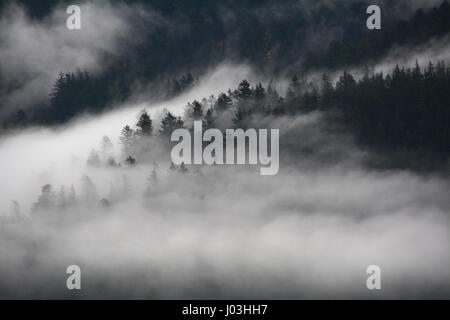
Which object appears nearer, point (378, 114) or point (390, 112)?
point (390, 112)

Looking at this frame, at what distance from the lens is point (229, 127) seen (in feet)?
656

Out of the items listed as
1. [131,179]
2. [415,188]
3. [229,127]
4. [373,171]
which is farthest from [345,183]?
[131,179]

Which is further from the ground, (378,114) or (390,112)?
(390,112)

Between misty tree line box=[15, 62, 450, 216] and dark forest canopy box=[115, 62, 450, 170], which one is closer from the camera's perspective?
dark forest canopy box=[115, 62, 450, 170]

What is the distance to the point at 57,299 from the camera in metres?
190

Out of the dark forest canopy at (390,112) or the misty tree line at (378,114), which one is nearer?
the dark forest canopy at (390,112)
